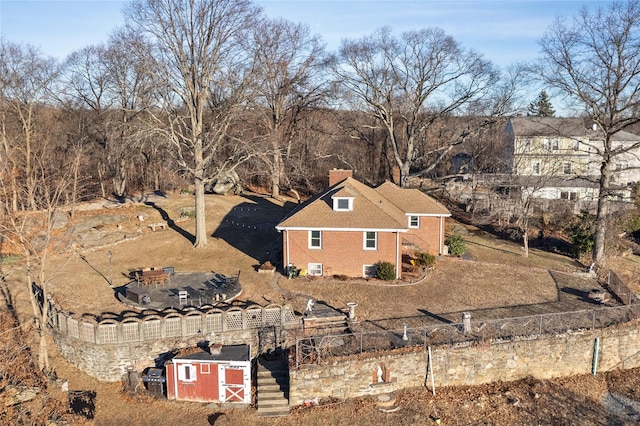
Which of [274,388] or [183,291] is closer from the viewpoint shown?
[274,388]

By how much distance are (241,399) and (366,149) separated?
155ft

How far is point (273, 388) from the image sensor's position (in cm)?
1792

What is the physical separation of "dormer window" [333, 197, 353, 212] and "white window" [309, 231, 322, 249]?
190 centimetres

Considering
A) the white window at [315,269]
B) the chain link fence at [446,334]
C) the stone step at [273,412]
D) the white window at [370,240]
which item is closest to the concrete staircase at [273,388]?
the stone step at [273,412]

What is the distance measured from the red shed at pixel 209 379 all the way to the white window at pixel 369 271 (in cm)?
1051

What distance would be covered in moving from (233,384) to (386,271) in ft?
37.6

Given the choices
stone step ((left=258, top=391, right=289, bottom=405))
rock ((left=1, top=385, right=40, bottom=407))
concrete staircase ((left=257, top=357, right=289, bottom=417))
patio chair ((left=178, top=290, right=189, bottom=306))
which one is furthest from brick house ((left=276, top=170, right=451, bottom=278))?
rock ((left=1, top=385, right=40, bottom=407))

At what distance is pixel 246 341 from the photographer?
66.0ft

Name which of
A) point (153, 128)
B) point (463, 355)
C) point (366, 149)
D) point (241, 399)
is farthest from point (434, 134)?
point (241, 399)

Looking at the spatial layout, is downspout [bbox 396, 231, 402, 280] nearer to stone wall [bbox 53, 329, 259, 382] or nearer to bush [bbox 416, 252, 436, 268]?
bush [bbox 416, 252, 436, 268]

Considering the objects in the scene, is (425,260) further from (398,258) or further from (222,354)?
(222,354)

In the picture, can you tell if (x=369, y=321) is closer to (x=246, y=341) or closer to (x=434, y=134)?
(x=246, y=341)

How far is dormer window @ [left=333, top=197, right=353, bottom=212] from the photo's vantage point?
89.8ft

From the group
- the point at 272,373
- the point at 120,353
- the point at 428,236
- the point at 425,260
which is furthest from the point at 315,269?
the point at 120,353
